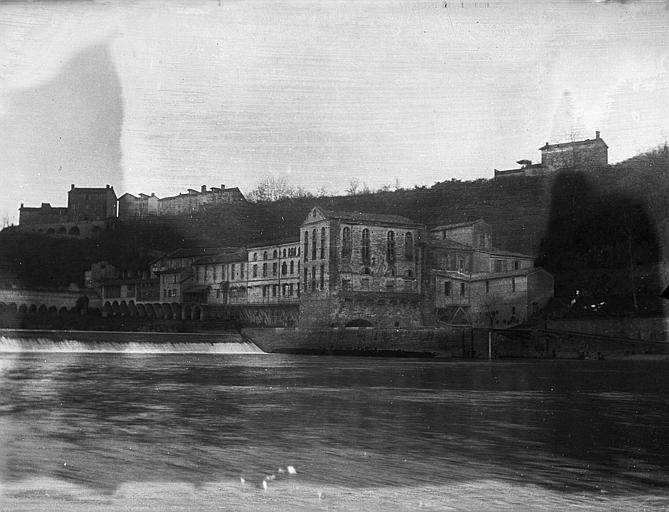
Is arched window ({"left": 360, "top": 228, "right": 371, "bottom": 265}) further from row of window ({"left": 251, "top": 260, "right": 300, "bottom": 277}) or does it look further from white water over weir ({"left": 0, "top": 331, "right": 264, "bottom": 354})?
white water over weir ({"left": 0, "top": 331, "right": 264, "bottom": 354})

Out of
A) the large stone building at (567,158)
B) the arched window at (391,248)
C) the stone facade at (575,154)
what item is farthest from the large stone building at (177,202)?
the stone facade at (575,154)

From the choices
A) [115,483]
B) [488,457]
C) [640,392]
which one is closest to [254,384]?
[640,392]

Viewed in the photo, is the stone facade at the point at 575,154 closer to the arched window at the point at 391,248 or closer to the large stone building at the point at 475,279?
the large stone building at the point at 475,279

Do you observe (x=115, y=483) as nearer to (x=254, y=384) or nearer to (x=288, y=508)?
(x=288, y=508)

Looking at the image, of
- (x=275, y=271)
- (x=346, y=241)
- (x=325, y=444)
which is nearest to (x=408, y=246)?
(x=346, y=241)

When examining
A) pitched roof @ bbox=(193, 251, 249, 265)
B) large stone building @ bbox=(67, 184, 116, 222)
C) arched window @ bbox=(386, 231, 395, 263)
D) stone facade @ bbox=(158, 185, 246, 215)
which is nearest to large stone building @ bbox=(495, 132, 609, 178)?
arched window @ bbox=(386, 231, 395, 263)

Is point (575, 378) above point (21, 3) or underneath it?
underneath
